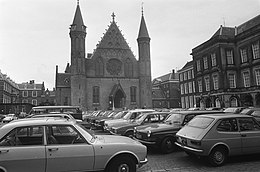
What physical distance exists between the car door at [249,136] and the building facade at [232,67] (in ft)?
95.0

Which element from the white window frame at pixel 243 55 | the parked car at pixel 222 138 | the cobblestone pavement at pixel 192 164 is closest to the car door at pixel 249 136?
the parked car at pixel 222 138

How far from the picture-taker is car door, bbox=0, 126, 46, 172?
4.54 m

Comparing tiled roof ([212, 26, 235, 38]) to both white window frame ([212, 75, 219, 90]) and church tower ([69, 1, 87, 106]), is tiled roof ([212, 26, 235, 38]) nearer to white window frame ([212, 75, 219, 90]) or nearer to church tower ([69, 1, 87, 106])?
white window frame ([212, 75, 219, 90])

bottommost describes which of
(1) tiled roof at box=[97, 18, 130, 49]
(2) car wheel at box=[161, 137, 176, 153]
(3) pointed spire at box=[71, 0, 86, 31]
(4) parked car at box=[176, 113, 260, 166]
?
(2) car wheel at box=[161, 137, 176, 153]

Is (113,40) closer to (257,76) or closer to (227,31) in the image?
(227,31)

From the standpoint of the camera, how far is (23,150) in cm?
468

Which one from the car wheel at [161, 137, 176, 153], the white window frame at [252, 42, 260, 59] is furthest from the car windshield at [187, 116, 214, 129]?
the white window frame at [252, 42, 260, 59]

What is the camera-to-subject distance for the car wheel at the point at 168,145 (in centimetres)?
830

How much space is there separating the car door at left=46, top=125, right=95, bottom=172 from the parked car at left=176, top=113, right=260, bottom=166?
3.30m

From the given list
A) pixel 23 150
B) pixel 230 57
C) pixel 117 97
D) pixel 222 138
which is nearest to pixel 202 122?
pixel 222 138

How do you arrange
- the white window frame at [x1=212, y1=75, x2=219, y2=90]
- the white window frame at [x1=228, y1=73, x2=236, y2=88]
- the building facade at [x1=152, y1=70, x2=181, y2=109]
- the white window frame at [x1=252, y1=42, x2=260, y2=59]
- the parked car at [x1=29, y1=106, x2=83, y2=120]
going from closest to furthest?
the parked car at [x1=29, y1=106, x2=83, y2=120]
the white window frame at [x1=252, y1=42, x2=260, y2=59]
the white window frame at [x1=228, y1=73, x2=236, y2=88]
the white window frame at [x1=212, y1=75, x2=219, y2=90]
the building facade at [x1=152, y1=70, x2=181, y2=109]

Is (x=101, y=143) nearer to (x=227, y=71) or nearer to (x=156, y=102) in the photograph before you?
(x=227, y=71)

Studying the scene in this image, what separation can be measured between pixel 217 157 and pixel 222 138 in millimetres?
586

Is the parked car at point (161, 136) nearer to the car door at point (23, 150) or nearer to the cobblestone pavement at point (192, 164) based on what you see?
the cobblestone pavement at point (192, 164)
